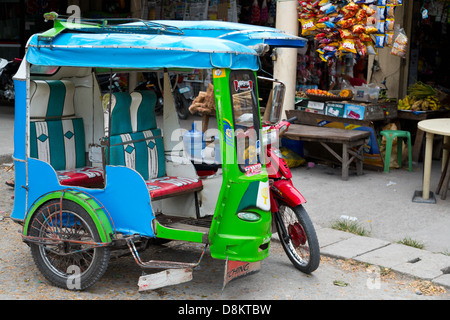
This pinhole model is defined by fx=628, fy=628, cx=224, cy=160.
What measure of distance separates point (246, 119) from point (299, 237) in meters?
1.28

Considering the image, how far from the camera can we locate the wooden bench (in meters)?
8.41

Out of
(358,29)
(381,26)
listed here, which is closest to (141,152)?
(358,29)

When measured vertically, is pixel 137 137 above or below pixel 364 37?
below

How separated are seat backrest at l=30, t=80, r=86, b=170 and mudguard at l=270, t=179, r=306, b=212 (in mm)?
1956

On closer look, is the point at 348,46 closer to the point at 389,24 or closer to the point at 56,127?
the point at 389,24

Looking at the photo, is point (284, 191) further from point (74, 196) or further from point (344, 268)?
point (74, 196)

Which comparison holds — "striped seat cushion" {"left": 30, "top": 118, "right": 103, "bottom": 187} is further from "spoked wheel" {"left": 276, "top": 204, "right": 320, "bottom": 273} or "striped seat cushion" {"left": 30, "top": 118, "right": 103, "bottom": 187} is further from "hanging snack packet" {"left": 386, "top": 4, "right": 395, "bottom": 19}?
"hanging snack packet" {"left": 386, "top": 4, "right": 395, "bottom": 19}

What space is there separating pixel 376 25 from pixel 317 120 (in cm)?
186

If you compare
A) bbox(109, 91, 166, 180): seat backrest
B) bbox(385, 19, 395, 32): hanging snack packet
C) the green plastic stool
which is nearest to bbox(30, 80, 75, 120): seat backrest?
bbox(109, 91, 166, 180): seat backrest

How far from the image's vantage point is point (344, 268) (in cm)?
547

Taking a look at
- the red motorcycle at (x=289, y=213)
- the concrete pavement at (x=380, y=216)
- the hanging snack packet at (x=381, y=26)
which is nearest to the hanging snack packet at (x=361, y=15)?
the hanging snack packet at (x=381, y=26)

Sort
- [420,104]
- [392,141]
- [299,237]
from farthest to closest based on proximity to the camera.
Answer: [420,104] < [392,141] < [299,237]

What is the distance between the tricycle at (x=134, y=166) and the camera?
4.38 m

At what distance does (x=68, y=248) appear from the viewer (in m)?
4.80
